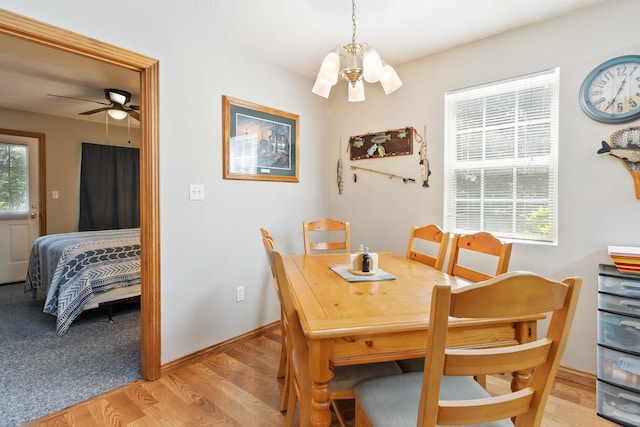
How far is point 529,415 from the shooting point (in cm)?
89

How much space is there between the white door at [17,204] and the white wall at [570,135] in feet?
16.6

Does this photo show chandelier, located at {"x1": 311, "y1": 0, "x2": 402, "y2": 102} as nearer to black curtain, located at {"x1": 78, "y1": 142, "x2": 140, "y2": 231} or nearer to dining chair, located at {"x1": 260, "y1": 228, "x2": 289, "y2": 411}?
dining chair, located at {"x1": 260, "y1": 228, "x2": 289, "y2": 411}

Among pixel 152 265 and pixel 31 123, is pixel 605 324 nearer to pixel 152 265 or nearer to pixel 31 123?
pixel 152 265

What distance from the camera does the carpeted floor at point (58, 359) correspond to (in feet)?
5.84

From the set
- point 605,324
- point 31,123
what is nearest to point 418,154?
point 605,324

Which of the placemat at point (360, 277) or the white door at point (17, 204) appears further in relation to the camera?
the white door at point (17, 204)

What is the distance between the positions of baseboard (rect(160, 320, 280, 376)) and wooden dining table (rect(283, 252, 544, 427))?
1.33 metres

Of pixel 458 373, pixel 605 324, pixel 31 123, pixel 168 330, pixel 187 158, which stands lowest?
pixel 168 330

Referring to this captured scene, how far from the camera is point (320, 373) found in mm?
1029

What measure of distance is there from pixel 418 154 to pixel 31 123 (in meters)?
5.19

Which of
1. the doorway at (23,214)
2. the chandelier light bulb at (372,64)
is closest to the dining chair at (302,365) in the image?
the chandelier light bulb at (372,64)

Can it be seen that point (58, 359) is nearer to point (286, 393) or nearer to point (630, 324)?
point (286, 393)

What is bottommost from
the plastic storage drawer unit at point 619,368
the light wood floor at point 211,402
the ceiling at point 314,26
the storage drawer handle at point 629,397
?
the light wood floor at point 211,402

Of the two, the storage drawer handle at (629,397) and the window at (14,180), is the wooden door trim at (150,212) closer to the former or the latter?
the storage drawer handle at (629,397)
